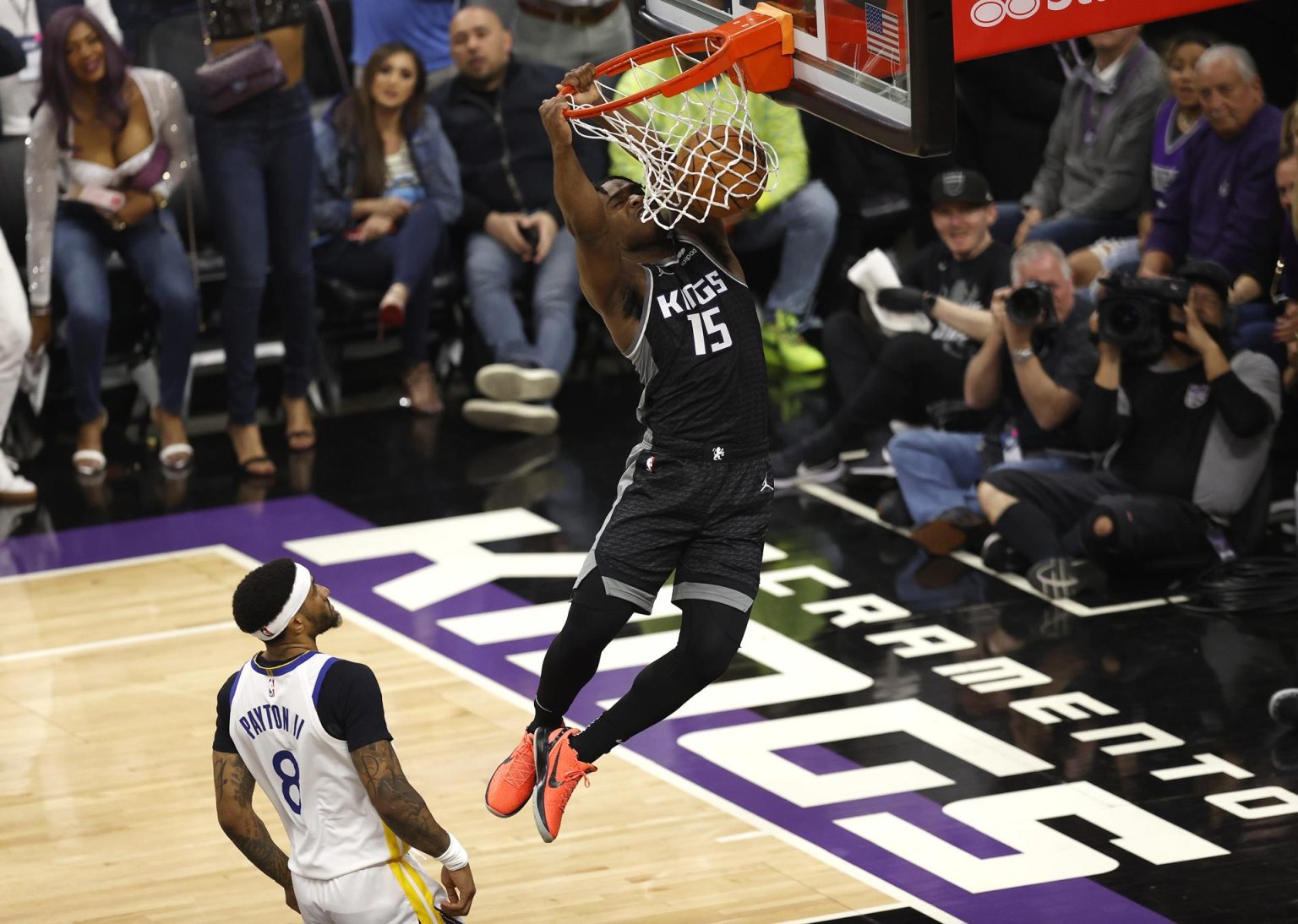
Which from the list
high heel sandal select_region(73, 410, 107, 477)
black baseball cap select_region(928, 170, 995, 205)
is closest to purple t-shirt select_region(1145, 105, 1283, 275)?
black baseball cap select_region(928, 170, 995, 205)

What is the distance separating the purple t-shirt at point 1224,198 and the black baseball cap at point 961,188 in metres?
0.87

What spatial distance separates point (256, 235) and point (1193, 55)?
14.1 feet

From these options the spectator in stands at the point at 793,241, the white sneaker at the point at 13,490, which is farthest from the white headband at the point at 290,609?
the spectator in stands at the point at 793,241

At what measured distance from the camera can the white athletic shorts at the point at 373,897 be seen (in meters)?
4.58

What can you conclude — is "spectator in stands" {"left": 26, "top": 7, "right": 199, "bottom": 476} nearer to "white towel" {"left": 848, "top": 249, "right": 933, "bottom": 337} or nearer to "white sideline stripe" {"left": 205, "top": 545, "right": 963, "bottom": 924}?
"white sideline stripe" {"left": 205, "top": 545, "right": 963, "bottom": 924}

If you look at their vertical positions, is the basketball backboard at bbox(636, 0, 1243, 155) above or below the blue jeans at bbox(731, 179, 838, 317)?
above

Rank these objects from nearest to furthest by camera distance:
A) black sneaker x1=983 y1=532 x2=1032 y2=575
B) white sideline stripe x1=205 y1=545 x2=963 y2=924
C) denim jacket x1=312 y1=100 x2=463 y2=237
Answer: white sideline stripe x1=205 y1=545 x2=963 y2=924 → black sneaker x1=983 y1=532 x2=1032 y2=575 → denim jacket x1=312 y1=100 x2=463 y2=237

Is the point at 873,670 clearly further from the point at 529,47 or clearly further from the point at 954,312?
the point at 529,47

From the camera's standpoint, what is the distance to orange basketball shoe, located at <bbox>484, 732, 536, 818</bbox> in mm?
5348

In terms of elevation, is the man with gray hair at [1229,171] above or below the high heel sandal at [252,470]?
above

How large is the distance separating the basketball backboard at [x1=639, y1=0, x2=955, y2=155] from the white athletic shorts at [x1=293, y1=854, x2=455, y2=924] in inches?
80.4

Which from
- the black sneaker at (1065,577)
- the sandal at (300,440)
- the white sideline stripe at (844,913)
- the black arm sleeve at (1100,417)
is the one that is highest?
the black arm sleeve at (1100,417)

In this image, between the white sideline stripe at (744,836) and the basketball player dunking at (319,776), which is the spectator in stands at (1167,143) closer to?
the white sideline stripe at (744,836)

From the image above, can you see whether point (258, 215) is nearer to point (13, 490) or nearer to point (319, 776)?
point (13, 490)
